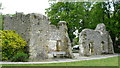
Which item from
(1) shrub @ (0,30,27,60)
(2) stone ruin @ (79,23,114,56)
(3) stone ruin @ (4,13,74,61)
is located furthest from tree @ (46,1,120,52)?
(1) shrub @ (0,30,27,60)

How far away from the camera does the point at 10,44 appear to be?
11.5 metres

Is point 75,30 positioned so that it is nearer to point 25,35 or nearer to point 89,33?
Result: point 89,33

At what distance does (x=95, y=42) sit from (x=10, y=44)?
36.7 ft

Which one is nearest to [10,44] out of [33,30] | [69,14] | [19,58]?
[19,58]

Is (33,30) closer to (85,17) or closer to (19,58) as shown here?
(19,58)

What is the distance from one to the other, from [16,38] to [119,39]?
1611cm

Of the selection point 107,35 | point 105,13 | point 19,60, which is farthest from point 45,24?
point 105,13

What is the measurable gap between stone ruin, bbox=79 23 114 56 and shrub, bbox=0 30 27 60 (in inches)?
299

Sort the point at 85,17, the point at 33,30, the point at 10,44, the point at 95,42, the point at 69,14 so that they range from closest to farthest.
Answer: the point at 10,44
the point at 33,30
the point at 95,42
the point at 69,14
the point at 85,17

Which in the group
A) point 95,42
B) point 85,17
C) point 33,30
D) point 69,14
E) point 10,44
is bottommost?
point 95,42

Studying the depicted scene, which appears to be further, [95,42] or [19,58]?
[95,42]

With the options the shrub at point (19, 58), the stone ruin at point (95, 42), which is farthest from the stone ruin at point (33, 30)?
the stone ruin at point (95, 42)

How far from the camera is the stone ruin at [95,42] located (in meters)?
17.9

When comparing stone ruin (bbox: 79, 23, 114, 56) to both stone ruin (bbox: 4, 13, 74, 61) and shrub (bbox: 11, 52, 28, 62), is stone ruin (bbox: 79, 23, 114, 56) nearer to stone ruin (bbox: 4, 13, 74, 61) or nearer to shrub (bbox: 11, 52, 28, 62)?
stone ruin (bbox: 4, 13, 74, 61)
